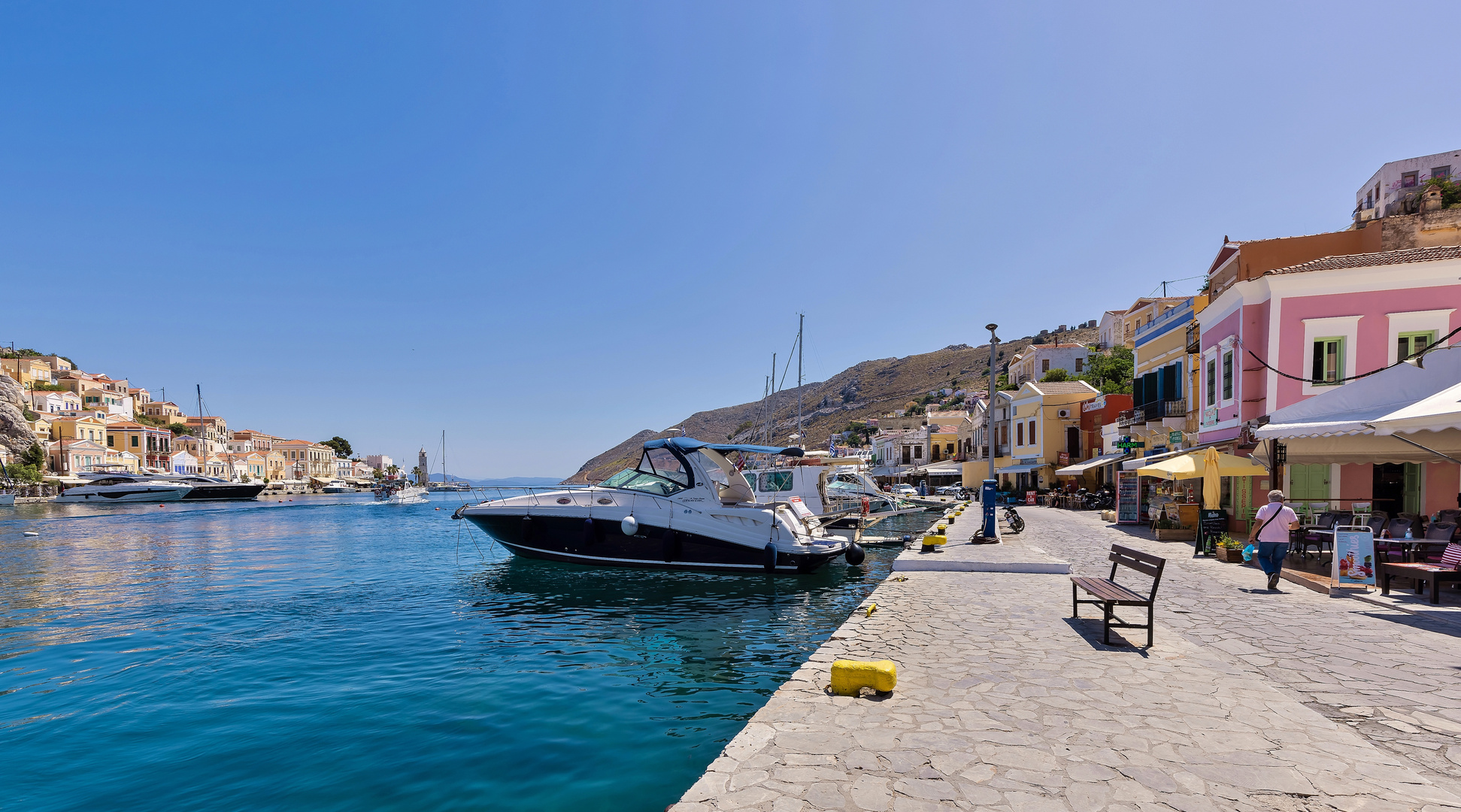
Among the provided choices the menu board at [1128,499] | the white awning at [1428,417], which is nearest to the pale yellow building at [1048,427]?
the menu board at [1128,499]

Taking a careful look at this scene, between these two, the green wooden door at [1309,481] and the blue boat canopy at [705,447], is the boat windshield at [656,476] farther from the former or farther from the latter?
the green wooden door at [1309,481]

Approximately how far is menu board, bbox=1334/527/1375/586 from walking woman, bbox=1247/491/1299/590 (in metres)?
0.56

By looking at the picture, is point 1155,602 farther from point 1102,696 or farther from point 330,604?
point 330,604

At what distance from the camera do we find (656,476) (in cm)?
1595

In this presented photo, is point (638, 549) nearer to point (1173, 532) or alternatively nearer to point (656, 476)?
point (656, 476)

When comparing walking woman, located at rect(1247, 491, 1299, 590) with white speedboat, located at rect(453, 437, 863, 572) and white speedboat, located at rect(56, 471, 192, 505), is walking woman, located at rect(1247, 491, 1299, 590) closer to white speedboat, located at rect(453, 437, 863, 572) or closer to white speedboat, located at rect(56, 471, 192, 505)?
white speedboat, located at rect(453, 437, 863, 572)

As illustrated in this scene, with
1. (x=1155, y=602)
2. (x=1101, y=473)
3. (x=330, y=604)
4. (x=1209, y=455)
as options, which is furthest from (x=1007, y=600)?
(x=1101, y=473)

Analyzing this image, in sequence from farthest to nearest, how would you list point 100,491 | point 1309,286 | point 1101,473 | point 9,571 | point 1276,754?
point 100,491, point 1101,473, point 9,571, point 1309,286, point 1276,754

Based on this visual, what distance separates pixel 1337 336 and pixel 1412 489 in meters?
3.74

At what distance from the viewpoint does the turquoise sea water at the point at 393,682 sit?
554cm

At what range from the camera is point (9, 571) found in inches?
768

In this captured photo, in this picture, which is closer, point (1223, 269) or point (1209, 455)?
point (1209, 455)

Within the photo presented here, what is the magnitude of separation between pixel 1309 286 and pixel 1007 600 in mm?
13483

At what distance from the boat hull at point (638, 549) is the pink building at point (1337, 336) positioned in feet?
36.2
